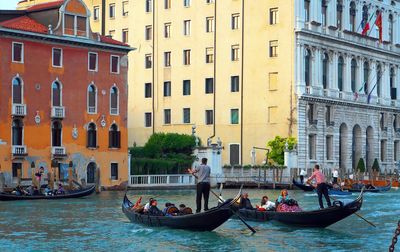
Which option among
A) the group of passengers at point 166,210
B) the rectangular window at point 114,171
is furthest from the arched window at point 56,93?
the group of passengers at point 166,210

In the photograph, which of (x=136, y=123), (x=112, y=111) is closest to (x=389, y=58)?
(x=136, y=123)

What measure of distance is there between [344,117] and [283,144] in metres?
5.40

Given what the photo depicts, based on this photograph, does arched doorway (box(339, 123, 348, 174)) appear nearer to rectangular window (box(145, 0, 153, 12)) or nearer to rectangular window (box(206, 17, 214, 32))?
rectangular window (box(206, 17, 214, 32))

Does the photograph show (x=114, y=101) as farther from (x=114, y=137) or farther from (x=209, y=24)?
(x=209, y=24)

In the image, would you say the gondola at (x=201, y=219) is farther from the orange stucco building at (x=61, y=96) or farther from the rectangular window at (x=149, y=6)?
the rectangular window at (x=149, y=6)

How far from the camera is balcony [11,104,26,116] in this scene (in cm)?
3102

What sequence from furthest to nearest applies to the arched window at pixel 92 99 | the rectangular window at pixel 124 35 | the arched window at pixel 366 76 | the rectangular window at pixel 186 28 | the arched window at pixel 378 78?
the arched window at pixel 378 78, the rectangular window at pixel 124 35, the arched window at pixel 366 76, the rectangular window at pixel 186 28, the arched window at pixel 92 99

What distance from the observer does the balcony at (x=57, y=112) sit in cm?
3225

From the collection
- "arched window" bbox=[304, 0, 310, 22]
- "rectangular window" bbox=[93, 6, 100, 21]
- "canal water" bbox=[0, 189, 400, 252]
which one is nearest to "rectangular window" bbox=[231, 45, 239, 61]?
"arched window" bbox=[304, 0, 310, 22]

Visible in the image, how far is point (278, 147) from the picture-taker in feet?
135

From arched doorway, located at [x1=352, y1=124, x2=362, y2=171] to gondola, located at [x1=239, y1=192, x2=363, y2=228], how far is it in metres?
28.3

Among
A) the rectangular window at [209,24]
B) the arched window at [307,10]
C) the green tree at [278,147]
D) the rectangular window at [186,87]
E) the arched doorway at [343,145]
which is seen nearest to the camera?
the green tree at [278,147]

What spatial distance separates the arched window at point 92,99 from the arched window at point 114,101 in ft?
2.69

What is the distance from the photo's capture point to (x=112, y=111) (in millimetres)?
34469
